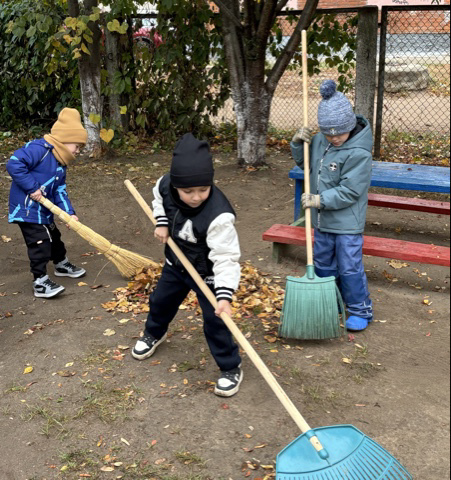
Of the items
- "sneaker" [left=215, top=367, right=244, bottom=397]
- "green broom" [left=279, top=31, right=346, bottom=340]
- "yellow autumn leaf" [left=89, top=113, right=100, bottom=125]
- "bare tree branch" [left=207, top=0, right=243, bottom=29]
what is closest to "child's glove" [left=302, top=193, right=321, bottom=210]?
"green broom" [left=279, top=31, right=346, bottom=340]

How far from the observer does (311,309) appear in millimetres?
3830

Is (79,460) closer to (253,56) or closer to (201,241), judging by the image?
(201,241)

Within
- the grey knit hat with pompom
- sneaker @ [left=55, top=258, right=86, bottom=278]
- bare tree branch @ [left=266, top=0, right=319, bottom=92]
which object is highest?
bare tree branch @ [left=266, top=0, right=319, bottom=92]

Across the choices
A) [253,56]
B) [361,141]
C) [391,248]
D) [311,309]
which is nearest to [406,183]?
[391,248]

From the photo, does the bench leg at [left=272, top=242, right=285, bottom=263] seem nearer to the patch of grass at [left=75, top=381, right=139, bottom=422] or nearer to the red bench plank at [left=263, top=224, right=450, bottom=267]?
the red bench plank at [left=263, top=224, right=450, bottom=267]

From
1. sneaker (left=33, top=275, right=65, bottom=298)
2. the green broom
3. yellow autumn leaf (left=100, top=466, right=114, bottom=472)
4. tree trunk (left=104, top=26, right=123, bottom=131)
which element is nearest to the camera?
yellow autumn leaf (left=100, top=466, right=114, bottom=472)

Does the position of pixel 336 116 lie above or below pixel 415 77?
above

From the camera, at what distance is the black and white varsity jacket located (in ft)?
10.2

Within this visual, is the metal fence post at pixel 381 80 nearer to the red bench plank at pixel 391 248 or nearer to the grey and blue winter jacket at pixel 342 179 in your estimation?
the red bench plank at pixel 391 248

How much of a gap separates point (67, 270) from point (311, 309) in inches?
85.2

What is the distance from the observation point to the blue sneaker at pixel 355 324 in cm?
411

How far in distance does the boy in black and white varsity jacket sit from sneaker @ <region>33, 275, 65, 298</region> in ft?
3.98

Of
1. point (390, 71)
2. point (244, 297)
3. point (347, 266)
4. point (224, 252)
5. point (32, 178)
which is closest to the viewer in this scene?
point (224, 252)

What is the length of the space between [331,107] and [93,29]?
448 cm
